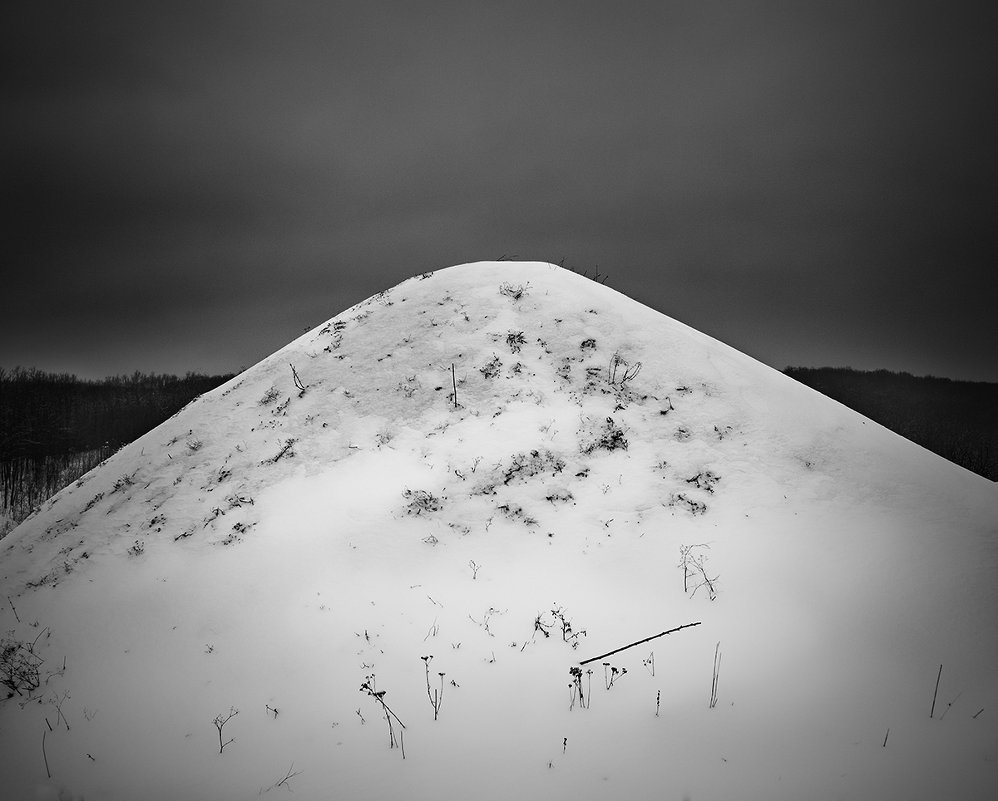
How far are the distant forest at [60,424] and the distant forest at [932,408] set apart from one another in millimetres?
84375

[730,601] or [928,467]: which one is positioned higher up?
[928,467]

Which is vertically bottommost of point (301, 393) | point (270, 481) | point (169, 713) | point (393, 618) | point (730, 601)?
point (169, 713)

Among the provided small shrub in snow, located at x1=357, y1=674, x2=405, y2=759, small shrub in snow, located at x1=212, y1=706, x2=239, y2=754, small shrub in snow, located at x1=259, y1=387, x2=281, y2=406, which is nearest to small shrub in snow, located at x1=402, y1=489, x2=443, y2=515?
small shrub in snow, located at x1=357, y1=674, x2=405, y2=759

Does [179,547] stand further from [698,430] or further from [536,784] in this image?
[698,430]

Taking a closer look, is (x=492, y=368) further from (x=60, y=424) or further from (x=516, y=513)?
(x=60, y=424)

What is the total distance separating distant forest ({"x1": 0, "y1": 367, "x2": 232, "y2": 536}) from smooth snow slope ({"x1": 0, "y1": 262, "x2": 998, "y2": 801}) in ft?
135

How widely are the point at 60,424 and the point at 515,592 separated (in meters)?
81.9

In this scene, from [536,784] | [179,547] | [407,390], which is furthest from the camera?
[407,390]

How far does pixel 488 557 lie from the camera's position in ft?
26.5

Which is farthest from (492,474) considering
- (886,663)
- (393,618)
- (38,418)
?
(38,418)

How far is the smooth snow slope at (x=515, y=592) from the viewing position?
5.20 m

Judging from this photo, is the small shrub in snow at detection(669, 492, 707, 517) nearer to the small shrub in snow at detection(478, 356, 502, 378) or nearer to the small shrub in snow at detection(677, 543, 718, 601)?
the small shrub in snow at detection(677, 543, 718, 601)

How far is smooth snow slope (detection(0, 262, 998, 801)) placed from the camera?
520 centimetres

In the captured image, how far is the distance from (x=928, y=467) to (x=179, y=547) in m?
13.8
